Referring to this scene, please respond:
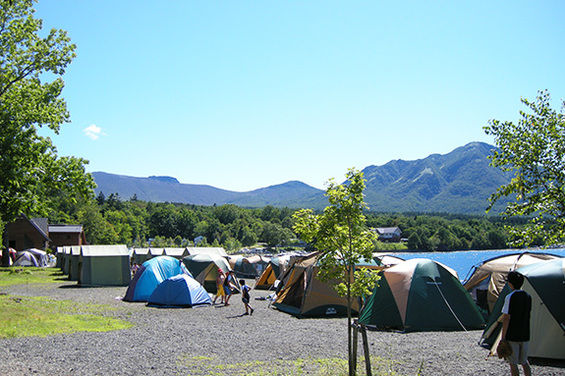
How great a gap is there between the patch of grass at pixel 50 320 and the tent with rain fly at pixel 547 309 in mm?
11035

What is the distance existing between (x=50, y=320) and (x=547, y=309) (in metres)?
13.5

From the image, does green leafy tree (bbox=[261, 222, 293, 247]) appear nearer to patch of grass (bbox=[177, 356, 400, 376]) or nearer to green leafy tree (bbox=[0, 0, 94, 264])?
green leafy tree (bbox=[0, 0, 94, 264])

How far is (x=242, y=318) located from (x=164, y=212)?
130 m

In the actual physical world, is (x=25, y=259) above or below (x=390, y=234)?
above

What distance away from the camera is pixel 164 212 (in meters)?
141

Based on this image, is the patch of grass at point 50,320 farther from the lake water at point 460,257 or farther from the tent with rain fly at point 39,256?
the lake water at point 460,257

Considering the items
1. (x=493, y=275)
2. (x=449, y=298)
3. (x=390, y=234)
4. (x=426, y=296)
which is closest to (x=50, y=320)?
(x=426, y=296)

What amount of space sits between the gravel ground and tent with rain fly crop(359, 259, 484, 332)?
69cm

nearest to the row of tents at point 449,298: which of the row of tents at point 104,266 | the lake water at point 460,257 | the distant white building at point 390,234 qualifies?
the row of tents at point 104,266

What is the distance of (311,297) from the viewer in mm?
16484

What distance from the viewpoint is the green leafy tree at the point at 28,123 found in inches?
555

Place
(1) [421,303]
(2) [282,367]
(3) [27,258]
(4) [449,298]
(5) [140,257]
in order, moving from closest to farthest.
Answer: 1. (2) [282,367]
2. (1) [421,303]
3. (4) [449,298]
4. (5) [140,257]
5. (3) [27,258]

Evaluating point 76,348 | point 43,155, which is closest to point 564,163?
point 76,348

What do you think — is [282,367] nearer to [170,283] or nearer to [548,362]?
[548,362]
